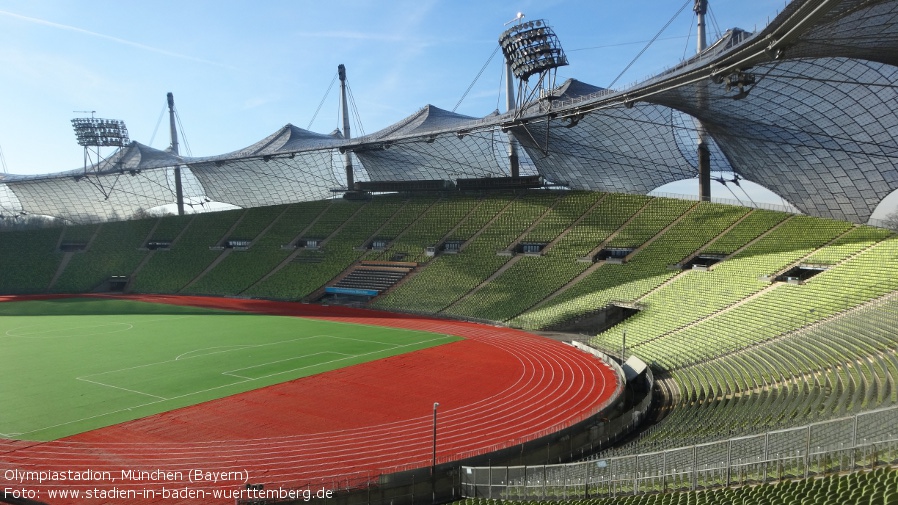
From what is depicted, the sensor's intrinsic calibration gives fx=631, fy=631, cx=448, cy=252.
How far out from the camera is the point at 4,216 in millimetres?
85438

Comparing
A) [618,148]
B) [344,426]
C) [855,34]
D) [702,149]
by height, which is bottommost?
[344,426]

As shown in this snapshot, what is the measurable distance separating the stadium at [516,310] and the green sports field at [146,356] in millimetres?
248

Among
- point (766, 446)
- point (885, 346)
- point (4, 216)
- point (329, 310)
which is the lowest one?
point (766, 446)

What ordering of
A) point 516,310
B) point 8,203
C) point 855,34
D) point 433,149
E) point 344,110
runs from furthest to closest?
point 8,203 < point 344,110 < point 433,149 < point 516,310 < point 855,34

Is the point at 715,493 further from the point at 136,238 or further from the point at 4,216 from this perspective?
the point at 4,216

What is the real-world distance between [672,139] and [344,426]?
35.4 meters

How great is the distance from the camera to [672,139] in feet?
151

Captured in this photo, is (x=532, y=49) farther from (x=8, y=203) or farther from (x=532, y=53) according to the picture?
(x=8, y=203)

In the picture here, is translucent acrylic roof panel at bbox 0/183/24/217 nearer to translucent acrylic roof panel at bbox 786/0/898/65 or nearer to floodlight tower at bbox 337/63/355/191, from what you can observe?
floodlight tower at bbox 337/63/355/191

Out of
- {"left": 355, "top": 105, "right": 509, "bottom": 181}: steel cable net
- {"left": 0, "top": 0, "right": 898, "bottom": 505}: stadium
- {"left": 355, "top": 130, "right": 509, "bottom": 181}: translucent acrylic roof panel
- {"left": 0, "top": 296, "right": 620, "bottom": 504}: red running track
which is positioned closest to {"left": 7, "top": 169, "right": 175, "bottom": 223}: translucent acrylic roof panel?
{"left": 0, "top": 0, "right": 898, "bottom": 505}: stadium

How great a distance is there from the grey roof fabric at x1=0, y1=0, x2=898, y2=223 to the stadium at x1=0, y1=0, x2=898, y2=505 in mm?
238

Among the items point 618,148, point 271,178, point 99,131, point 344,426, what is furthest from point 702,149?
point 99,131

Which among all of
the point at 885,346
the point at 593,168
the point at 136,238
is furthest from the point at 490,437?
the point at 136,238

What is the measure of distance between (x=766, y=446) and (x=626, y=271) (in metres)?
30.7
